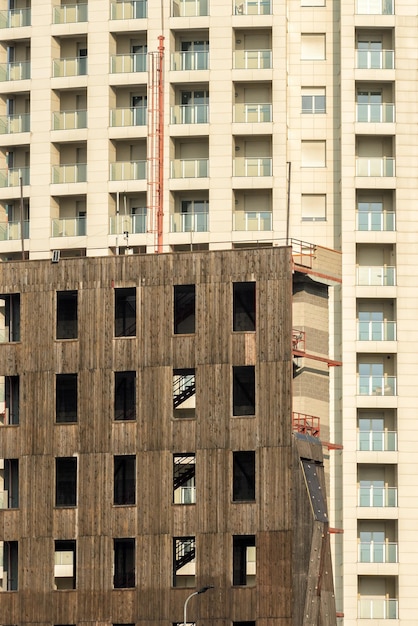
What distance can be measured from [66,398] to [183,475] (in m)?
7.71

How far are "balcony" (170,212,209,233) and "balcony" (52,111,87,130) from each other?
27.4ft

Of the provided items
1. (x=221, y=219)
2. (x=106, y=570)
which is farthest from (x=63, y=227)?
(x=106, y=570)

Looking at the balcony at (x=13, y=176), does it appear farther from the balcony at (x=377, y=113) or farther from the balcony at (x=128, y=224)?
the balcony at (x=377, y=113)

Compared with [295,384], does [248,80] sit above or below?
above

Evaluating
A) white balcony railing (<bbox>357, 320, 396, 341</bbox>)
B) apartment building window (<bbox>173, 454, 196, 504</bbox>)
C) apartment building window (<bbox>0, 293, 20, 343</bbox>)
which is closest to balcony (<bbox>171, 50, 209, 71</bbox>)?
white balcony railing (<bbox>357, 320, 396, 341</bbox>)

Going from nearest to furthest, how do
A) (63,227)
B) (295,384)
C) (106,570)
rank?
1. (106,570)
2. (295,384)
3. (63,227)

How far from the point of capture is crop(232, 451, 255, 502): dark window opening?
10775 centimetres

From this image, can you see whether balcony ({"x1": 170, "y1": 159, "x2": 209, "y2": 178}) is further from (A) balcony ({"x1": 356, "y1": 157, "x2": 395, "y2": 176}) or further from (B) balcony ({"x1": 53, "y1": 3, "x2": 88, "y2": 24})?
(B) balcony ({"x1": 53, "y1": 3, "x2": 88, "y2": 24})

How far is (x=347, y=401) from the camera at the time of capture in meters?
123

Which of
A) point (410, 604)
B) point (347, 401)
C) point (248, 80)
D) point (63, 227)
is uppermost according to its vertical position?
point (248, 80)

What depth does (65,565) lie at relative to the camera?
111875 mm

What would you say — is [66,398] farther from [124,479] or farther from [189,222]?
[189,222]

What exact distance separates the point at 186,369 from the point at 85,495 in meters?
8.44

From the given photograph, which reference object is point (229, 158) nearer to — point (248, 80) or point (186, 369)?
point (248, 80)
